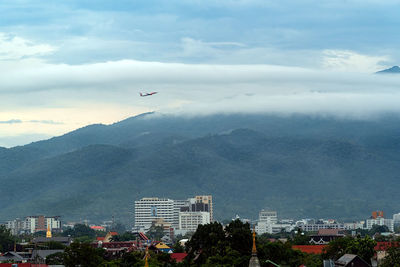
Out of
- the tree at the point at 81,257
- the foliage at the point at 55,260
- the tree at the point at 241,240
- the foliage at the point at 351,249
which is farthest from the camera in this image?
the foliage at the point at 55,260

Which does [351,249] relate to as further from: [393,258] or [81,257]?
[81,257]

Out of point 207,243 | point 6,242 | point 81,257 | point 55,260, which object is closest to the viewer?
point 207,243

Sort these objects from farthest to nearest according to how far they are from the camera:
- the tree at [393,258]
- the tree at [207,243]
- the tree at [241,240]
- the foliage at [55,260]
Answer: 1. the foliage at [55,260]
2. the tree at [241,240]
3. the tree at [207,243]
4. the tree at [393,258]

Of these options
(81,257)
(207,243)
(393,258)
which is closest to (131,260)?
(81,257)

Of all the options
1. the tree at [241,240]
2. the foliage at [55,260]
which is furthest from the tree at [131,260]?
the tree at [241,240]

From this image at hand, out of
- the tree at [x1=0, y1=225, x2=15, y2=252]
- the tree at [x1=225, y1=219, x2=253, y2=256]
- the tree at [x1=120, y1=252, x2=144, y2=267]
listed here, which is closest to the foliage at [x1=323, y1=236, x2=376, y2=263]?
the tree at [x1=225, y1=219, x2=253, y2=256]

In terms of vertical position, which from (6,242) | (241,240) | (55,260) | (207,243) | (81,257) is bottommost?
(55,260)

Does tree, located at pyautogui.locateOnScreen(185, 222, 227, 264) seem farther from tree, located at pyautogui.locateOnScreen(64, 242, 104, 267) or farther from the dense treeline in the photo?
tree, located at pyautogui.locateOnScreen(64, 242, 104, 267)

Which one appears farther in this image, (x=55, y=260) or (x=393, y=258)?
(x=55, y=260)

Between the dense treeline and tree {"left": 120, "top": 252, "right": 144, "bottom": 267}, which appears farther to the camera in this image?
tree {"left": 120, "top": 252, "right": 144, "bottom": 267}

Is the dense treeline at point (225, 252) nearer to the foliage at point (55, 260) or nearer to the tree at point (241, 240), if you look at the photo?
the tree at point (241, 240)

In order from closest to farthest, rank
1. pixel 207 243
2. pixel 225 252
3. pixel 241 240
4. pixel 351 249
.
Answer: pixel 225 252, pixel 241 240, pixel 207 243, pixel 351 249
